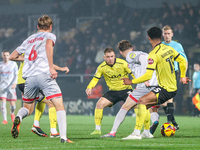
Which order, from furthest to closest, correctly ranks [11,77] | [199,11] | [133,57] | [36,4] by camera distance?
[36,4]
[199,11]
[11,77]
[133,57]

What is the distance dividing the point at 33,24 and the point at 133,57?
50.1 ft

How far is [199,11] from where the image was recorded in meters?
18.2

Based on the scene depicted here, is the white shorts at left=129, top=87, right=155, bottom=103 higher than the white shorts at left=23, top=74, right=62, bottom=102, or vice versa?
the white shorts at left=23, top=74, right=62, bottom=102

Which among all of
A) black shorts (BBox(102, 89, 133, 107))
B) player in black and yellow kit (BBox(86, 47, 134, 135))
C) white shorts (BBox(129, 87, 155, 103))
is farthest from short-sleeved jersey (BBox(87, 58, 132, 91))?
white shorts (BBox(129, 87, 155, 103))

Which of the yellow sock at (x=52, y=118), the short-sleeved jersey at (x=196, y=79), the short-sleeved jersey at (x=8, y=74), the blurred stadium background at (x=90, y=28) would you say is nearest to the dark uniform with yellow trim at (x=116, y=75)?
the yellow sock at (x=52, y=118)

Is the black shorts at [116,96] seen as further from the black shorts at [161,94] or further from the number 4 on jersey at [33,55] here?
the number 4 on jersey at [33,55]

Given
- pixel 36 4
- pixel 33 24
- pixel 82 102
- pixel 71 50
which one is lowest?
pixel 82 102

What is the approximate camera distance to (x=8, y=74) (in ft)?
39.9

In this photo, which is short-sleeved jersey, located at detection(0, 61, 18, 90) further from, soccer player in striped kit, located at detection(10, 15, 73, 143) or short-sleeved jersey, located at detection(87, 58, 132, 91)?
soccer player in striped kit, located at detection(10, 15, 73, 143)

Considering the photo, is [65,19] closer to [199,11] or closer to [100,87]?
[100,87]

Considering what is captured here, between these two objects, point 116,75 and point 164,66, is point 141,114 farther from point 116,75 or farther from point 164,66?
Result: point 116,75

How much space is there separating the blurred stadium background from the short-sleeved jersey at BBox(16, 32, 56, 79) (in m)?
10.7

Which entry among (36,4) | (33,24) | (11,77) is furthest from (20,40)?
(11,77)

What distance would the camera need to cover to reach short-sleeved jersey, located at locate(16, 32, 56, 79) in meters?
5.35
